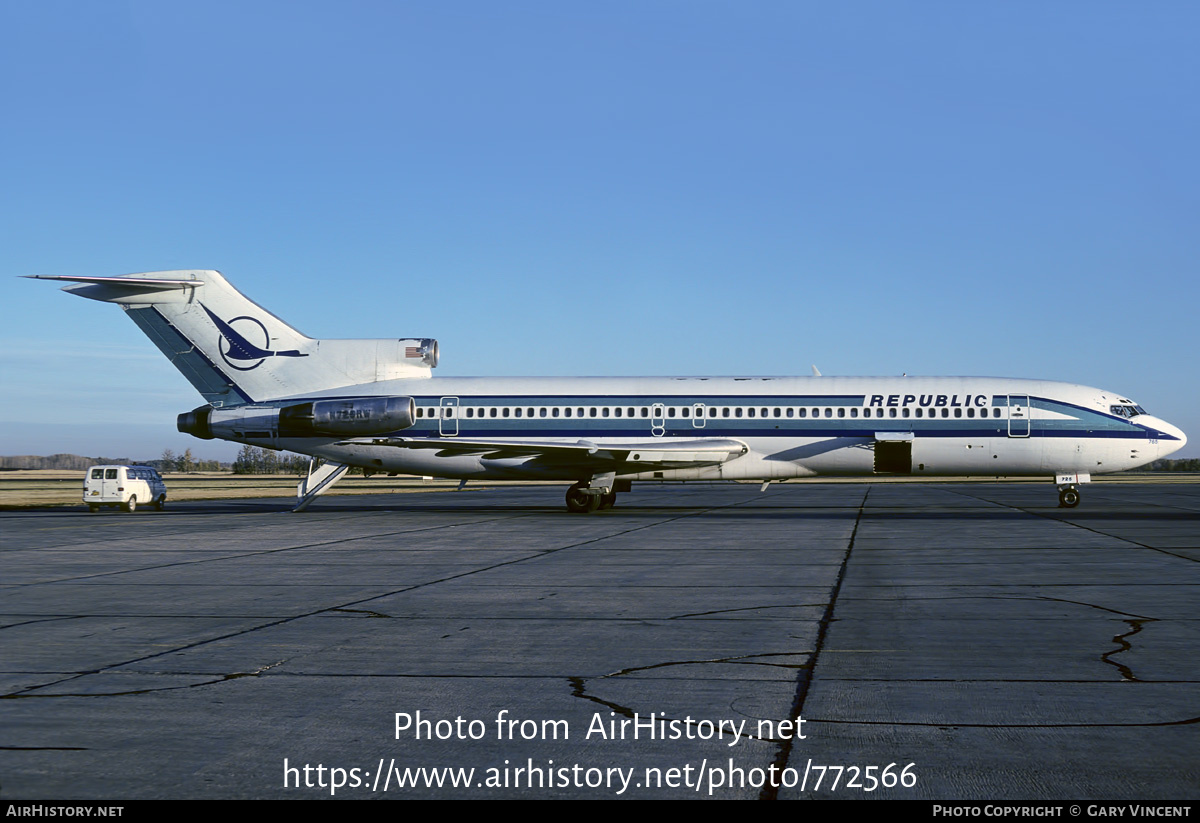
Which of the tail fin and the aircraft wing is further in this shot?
the tail fin

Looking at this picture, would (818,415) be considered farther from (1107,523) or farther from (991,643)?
(991,643)

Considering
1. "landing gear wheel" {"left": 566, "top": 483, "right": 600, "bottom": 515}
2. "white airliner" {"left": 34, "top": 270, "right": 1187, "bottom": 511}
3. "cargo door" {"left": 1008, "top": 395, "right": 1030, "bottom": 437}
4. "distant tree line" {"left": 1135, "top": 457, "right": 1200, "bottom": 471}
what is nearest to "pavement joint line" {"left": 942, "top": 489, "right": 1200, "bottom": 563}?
"white airliner" {"left": 34, "top": 270, "right": 1187, "bottom": 511}

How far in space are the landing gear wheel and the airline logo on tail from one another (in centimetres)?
983

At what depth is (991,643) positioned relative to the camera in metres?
8.67

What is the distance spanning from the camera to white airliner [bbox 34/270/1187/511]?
2852 cm

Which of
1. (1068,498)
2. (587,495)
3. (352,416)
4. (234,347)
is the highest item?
(234,347)

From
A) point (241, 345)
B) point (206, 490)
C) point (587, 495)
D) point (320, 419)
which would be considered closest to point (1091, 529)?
point (587, 495)

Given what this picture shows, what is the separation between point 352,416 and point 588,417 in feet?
22.2

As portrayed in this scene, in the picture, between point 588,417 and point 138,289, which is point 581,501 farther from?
point 138,289

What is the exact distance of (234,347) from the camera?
3089 centimetres

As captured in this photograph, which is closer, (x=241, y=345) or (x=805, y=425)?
(x=805, y=425)

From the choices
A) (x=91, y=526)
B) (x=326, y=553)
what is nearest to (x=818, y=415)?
(x=326, y=553)

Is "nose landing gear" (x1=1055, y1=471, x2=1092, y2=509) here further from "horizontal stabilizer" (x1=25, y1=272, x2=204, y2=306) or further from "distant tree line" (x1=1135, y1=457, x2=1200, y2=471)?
"distant tree line" (x1=1135, y1=457, x2=1200, y2=471)
